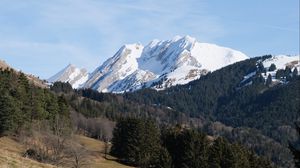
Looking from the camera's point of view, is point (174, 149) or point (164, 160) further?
point (174, 149)

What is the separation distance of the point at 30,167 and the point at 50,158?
59.4 metres

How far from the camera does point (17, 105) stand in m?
119

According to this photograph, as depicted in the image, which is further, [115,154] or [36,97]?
[115,154]

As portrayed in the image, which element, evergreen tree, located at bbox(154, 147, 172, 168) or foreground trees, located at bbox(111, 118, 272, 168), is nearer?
foreground trees, located at bbox(111, 118, 272, 168)

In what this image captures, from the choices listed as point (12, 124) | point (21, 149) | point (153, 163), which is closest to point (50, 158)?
point (21, 149)

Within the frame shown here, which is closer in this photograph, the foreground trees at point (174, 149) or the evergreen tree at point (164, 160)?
the foreground trees at point (174, 149)

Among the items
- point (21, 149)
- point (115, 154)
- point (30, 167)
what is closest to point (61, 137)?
point (21, 149)

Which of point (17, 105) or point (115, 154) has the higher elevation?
point (17, 105)

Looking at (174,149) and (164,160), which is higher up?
(174,149)

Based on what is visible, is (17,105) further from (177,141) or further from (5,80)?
(177,141)

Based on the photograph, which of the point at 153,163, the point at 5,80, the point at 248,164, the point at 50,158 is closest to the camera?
the point at 50,158

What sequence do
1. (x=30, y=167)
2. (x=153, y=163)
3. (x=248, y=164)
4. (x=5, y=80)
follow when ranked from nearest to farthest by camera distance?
(x=30, y=167) → (x=248, y=164) → (x=153, y=163) → (x=5, y=80)

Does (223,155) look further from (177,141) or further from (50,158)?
(50,158)

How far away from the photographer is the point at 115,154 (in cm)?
14325
